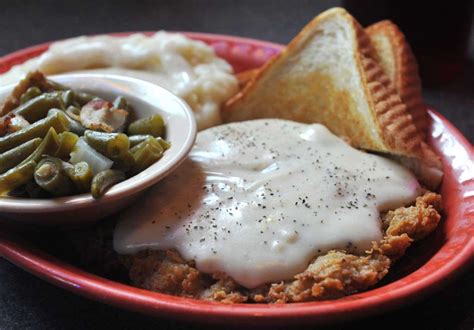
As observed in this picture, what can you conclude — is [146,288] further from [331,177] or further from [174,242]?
[331,177]

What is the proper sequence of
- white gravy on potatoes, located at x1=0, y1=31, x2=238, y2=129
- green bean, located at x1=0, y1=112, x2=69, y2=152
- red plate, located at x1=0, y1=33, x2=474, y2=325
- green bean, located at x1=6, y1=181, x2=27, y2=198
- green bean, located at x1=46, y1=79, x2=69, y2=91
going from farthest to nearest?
white gravy on potatoes, located at x1=0, y1=31, x2=238, y2=129 → green bean, located at x1=46, y1=79, x2=69, y2=91 → green bean, located at x1=0, y1=112, x2=69, y2=152 → green bean, located at x1=6, y1=181, x2=27, y2=198 → red plate, located at x1=0, y1=33, x2=474, y2=325

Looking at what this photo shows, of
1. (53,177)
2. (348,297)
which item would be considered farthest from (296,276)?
(53,177)

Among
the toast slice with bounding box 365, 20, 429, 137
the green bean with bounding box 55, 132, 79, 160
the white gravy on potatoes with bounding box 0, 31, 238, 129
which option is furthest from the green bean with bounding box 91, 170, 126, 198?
the toast slice with bounding box 365, 20, 429, 137

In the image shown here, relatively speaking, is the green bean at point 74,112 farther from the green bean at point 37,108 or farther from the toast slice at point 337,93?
the toast slice at point 337,93

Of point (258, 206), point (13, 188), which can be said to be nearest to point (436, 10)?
point (258, 206)

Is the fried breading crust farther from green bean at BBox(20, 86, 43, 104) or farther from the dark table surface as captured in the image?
green bean at BBox(20, 86, 43, 104)

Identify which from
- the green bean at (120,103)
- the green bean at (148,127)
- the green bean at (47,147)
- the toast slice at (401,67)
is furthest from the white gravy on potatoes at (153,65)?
the green bean at (47,147)
